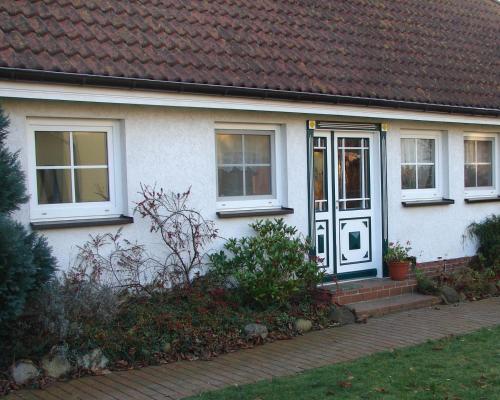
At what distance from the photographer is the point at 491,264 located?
1241 cm

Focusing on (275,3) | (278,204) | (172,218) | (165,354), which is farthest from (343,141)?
(165,354)

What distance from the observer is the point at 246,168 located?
995 cm

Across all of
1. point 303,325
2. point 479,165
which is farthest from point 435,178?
point 303,325

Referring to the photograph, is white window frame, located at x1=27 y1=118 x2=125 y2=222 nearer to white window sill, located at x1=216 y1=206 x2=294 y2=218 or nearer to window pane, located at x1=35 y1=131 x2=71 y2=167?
window pane, located at x1=35 y1=131 x2=71 y2=167

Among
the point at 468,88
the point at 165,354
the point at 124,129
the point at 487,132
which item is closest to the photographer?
the point at 165,354

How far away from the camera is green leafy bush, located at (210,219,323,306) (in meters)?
8.80

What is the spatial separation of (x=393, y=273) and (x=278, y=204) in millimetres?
2300

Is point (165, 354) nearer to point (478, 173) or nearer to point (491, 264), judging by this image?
point (491, 264)

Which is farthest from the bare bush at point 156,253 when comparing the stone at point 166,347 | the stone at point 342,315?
the stone at point 342,315

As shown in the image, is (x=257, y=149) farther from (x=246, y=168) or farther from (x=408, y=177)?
(x=408, y=177)

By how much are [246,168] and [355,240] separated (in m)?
2.34

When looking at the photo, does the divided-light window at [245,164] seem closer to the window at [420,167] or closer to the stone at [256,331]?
the stone at [256,331]

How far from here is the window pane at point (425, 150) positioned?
39.9 ft

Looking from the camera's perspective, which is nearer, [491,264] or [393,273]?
[393,273]
